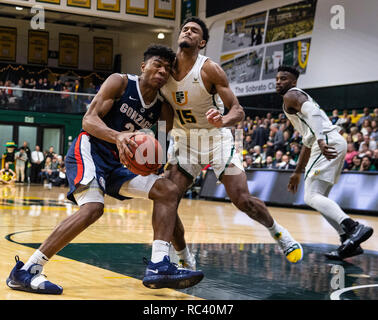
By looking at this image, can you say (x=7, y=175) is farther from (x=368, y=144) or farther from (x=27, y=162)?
(x=368, y=144)

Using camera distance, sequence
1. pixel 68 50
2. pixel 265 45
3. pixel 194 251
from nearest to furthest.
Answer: pixel 194 251
pixel 265 45
pixel 68 50

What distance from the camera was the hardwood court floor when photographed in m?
4.04

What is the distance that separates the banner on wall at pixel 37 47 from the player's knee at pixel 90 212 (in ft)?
96.3

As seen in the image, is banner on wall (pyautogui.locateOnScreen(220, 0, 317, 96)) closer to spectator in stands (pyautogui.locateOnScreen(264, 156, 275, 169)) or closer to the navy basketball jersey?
spectator in stands (pyautogui.locateOnScreen(264, 156, 275, 169))

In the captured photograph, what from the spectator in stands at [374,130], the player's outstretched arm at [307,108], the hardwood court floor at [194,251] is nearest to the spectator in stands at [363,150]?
the spectator in stands at [374,130]

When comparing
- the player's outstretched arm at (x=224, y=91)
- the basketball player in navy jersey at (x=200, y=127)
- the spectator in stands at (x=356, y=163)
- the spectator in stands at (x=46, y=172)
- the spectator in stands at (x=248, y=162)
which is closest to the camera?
the player's outstretched arm at (x=224, y=91)

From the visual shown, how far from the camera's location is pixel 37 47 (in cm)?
3191

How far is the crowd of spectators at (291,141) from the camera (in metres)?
14.0

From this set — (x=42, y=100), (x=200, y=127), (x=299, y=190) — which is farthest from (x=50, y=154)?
(x=200, y=127)

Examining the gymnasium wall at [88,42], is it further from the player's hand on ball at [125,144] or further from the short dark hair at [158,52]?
the player's hand on ball at [125,144]

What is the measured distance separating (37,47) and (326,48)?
57.6ft

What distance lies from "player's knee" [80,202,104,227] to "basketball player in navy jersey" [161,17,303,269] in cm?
81

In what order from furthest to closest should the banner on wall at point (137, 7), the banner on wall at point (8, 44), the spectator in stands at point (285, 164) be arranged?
the banner on wall at point (8, 44), the banner on wall at point (137, 7), the spectator in stands at point (285, 164)

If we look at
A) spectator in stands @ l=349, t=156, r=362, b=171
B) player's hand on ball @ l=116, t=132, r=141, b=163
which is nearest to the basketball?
player's hand on ball @ l=116, t=132, r=141, b=163
